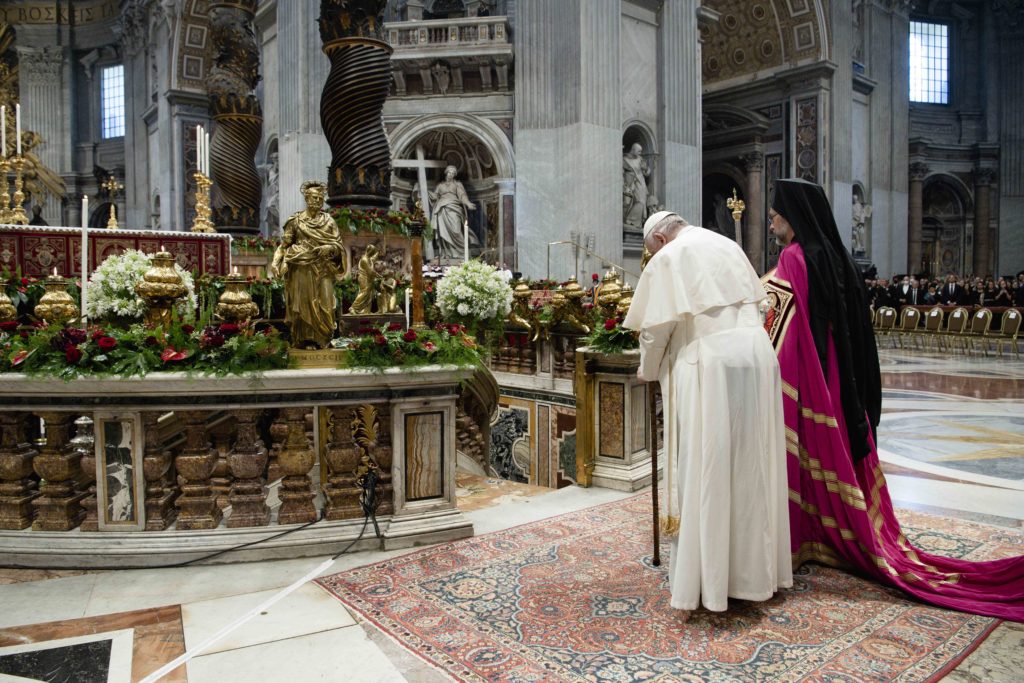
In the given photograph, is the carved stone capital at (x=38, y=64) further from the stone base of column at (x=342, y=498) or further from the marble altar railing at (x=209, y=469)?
the stone base of column at (x=342, y=498)

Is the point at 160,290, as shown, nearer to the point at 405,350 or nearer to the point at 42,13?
the point at 405,350

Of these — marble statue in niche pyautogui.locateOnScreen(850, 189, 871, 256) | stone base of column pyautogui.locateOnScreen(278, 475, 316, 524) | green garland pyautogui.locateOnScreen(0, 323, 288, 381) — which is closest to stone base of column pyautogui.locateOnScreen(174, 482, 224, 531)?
stone base of column pyautogui.locateOnScreen(278, 475, 316, 524)

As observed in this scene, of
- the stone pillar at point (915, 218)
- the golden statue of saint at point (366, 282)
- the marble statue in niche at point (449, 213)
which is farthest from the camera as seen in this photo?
the stone pillar at point (915, 218)

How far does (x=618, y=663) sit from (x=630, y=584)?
0.85 metres

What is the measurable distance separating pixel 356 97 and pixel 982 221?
27844mm

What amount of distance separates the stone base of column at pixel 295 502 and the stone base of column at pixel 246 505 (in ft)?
0.34

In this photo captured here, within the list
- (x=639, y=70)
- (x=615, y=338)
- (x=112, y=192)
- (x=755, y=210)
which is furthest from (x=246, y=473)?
(x=755, y=210)

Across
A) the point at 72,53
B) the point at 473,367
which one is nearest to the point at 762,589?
the point at 473,367

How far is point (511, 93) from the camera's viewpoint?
17.4 meters

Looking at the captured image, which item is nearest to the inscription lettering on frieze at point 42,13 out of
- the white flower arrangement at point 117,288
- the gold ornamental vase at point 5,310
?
the white flower arrangement at point 117,288

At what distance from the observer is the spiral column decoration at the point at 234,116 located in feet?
43.9

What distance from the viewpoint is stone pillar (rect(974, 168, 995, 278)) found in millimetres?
28516

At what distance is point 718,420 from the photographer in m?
3.19

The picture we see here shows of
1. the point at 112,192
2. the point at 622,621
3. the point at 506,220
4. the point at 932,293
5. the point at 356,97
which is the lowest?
the point at 622,621
